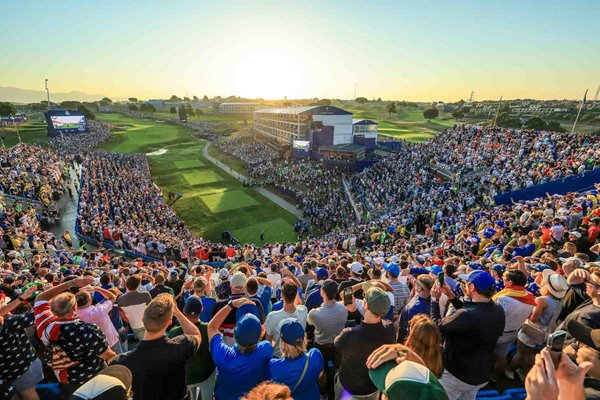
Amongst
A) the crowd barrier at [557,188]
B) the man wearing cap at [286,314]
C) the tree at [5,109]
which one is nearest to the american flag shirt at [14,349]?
the man wearing cap at [286,314]

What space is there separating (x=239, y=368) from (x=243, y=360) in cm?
8

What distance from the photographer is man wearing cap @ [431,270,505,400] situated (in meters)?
3.26

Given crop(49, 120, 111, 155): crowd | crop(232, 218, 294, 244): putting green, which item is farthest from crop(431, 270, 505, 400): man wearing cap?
crop(49, 120, 111, 155): crowd

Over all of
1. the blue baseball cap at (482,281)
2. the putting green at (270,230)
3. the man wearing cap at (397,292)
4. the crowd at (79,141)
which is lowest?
the putting green at (270,230)

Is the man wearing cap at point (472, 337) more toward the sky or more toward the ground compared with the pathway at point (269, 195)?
more toward the sky

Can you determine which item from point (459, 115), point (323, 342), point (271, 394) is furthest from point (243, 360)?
point (459, 115)

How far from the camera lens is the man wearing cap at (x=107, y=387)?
1.80 metres

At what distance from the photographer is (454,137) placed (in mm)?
31688

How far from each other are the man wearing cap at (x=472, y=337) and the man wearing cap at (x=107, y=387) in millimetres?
3023

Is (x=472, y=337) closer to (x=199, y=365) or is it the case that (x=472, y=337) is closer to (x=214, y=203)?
(x=199, y=365)

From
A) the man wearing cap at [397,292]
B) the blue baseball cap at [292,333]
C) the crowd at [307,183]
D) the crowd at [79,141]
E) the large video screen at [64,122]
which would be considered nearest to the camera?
the blue baseball cap at [292,333]

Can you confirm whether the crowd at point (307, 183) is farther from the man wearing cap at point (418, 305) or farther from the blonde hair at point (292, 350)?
the blonde hair at point (292, 350)

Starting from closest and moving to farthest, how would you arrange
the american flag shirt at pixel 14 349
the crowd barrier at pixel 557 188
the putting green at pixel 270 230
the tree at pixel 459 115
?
the american flag shirt at pixel 14 349
the crowd barrier at pixel 557 188
the putting green at pixel 270 230
the tree at pixel 459 115

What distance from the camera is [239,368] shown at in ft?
9.57
